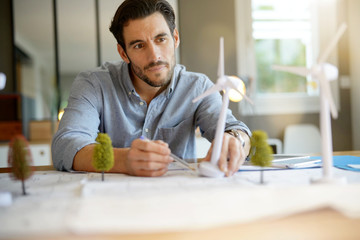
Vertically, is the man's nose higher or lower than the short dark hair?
lower

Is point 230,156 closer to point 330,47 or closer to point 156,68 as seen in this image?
point 330,47

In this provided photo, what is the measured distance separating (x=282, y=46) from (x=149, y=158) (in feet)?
11.1

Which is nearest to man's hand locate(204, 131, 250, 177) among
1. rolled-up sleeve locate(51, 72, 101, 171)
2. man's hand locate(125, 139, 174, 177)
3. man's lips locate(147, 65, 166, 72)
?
man's hand locate(125, 139, 174, 177)

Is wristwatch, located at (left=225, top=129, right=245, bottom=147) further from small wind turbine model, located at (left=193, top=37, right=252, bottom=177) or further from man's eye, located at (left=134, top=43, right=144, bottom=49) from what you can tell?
man's eye, located at (left=134, top=43, right=144, bottom=49)

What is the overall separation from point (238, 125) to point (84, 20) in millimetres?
2695

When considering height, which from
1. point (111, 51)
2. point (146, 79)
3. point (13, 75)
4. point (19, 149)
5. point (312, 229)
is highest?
point (111, 51)

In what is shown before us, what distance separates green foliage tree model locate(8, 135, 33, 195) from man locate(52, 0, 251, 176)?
0.51m

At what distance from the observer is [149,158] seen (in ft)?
3.04

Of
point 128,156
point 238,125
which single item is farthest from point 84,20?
point 128,156

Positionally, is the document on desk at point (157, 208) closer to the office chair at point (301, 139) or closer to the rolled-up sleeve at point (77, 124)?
the rolled-up sleeve at point (77, 124)

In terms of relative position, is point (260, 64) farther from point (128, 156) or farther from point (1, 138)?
point (128, 156)

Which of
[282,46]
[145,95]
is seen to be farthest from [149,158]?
[282,46]

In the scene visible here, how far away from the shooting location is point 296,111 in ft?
12.8

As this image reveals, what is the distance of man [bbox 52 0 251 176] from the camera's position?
141 centimetres
